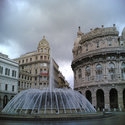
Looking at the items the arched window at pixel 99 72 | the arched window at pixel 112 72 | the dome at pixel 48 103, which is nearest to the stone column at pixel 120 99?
the arched window at pixel 112 72

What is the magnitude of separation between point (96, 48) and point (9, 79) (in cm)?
2412

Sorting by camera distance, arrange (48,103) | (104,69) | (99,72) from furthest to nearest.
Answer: (99,72)
(104,69)
(48,103)

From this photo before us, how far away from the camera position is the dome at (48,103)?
17859mm

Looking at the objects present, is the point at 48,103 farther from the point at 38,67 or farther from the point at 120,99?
the point at 38,67

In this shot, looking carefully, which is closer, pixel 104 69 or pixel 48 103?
pixel 48 103

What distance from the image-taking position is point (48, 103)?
61.6ft

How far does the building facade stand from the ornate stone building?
17.8 meters

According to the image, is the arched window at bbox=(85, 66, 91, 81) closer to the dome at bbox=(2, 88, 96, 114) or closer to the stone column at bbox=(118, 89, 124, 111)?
the stone column at bbox=(118, 89, 124, 111)

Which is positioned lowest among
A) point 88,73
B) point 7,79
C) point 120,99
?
point 120,99

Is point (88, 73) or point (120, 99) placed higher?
point (88, 73)

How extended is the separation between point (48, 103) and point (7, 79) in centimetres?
3480

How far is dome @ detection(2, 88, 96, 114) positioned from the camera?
1786 centimetres

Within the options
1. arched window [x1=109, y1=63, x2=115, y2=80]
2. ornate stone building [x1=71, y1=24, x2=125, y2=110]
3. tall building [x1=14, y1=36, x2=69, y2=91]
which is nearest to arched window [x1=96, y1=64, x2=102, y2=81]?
ornate stone building [x1=71, y1=24, x2=125, y2=110]

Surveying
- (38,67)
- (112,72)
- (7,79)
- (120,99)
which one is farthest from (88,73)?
(38,67)
